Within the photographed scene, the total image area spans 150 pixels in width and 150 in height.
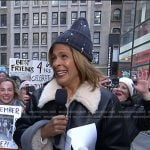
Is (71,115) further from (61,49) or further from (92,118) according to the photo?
(61,49)

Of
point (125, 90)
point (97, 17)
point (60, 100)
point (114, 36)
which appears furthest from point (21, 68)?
point (97, 17)

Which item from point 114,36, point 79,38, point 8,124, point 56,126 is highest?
point 114,36

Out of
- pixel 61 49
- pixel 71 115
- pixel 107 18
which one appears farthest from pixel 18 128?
pixel 107 18

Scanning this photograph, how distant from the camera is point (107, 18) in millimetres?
46031

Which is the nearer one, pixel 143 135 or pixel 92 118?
pixel 92 118

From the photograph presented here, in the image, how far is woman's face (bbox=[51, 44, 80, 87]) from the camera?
2.14m

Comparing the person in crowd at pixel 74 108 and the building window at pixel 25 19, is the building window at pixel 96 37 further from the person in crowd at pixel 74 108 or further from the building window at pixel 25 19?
the person in crowd at pixel 74 108

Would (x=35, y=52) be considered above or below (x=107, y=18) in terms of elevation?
below

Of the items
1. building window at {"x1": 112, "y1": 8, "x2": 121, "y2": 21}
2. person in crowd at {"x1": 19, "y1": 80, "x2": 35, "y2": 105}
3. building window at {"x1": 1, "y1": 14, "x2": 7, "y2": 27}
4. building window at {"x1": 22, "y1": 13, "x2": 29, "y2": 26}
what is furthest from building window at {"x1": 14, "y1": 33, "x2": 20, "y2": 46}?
person in crowd at {"x1": 19, "y1": 80, "x2": 35, "y2": 105}

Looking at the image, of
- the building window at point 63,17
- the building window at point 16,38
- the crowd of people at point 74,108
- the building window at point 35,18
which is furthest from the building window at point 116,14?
the crowd of people at point 74,108

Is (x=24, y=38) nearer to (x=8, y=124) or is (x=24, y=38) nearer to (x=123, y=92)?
(x=123, y=92)

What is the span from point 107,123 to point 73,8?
1839 inches

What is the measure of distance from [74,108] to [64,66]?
24cm

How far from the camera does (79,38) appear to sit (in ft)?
A: 7.33
